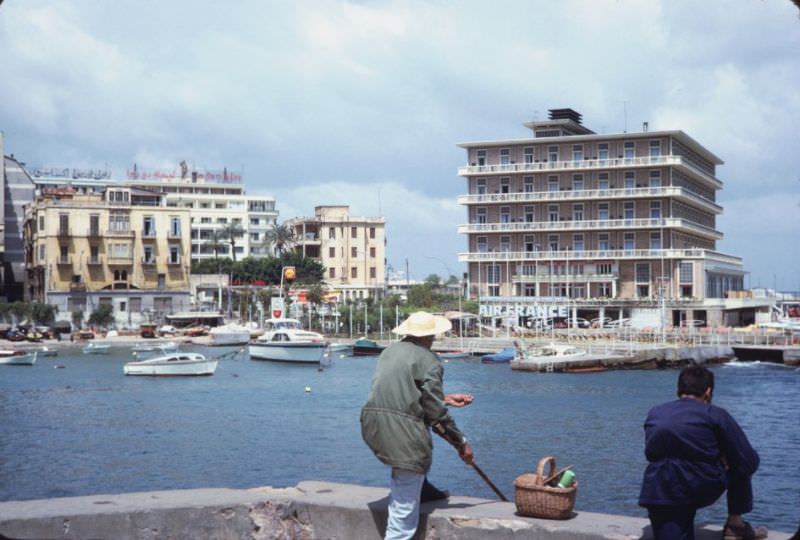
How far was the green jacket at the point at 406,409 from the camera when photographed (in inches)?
246

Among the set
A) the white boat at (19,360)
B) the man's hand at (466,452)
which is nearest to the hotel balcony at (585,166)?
the white boat at (19,360)

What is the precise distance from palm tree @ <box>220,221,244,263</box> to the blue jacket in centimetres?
11885

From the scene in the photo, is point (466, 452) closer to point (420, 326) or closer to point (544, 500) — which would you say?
point (544, 500)

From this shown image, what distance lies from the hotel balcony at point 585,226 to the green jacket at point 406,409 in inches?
3337

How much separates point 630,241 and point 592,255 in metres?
3.69

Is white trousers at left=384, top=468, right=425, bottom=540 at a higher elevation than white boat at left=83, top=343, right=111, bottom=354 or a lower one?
higher

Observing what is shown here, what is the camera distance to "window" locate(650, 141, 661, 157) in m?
88.5

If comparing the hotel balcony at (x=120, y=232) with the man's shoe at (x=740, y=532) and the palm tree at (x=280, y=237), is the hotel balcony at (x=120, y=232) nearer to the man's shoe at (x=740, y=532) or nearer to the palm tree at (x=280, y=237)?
the palm tree at (x=280, y=237)

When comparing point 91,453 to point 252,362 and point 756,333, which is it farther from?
point 756,333

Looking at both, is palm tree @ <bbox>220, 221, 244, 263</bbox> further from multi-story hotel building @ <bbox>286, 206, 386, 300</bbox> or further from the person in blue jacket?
the person in blue jacket

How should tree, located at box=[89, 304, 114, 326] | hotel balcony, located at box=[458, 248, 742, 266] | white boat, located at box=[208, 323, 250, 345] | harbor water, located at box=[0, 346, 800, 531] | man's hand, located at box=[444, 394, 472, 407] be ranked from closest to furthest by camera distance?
man's hand, located at box=[444, 394, 472, 407] < harbor water, located at box=[0, 346, 800, 531] < white boat, located at box=[208, 323, 250, 345] < hotel balcony, located at box=[458, 248, 742, 266] < tree, located at box=[89, 304, 114, 326]

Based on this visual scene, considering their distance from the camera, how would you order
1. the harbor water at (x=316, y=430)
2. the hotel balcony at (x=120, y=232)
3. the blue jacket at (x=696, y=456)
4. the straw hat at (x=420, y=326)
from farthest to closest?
the hotel balcony at (x=120, y=232), the harbor water at (x=316, y=430), the straw hat at (x=420, y=326), the blue jacket at (x=696, y=456)

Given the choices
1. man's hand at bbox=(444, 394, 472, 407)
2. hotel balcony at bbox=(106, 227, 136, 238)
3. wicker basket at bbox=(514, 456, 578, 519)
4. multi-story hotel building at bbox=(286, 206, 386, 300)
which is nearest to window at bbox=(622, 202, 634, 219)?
multi-story hotel building at bbox=(286, 206, 386, 300)

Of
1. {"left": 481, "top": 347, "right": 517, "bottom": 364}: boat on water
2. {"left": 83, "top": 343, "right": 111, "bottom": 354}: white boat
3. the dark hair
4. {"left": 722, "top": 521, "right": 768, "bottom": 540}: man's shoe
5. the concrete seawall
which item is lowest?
{"left": 481, "top": 347, "right": 517, "bottom": 364}: boat on water
